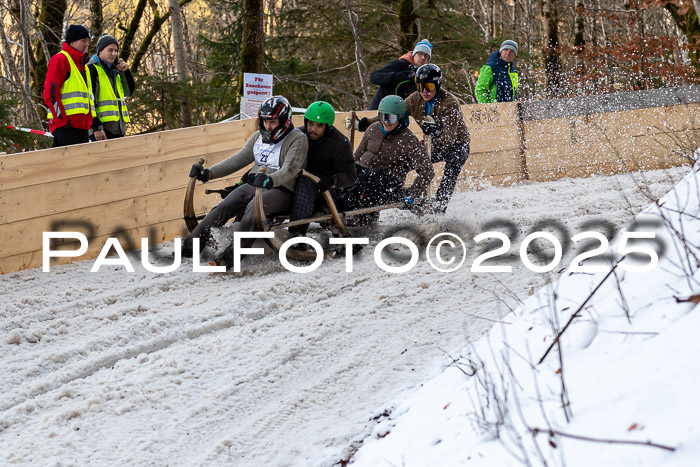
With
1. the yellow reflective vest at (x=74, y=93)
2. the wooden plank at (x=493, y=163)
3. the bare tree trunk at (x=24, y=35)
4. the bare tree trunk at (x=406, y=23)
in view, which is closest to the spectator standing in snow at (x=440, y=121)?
the wooden plank at (x=493, y=163)

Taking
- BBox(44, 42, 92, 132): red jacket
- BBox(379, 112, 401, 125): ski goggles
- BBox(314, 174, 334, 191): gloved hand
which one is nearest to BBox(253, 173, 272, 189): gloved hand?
BBox(314, 174, 334, 191): gloved hand

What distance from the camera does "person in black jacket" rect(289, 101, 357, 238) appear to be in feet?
22.3

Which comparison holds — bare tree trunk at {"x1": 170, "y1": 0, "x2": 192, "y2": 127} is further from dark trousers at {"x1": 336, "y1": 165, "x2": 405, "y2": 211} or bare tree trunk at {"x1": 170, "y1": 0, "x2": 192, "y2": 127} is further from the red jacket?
dark trousers at {"x1": 336, "y1": 165, "x2": 405, "y2": 211}

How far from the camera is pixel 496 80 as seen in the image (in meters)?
10.7

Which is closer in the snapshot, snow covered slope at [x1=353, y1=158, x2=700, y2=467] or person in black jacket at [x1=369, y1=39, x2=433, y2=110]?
snow covered slope at [x1=353, y1=158, x2=700, y2=467]

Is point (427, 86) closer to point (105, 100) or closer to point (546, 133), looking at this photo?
point (546, 133)

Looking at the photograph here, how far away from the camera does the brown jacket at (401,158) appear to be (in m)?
7.43

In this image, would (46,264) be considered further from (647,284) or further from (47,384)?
(647,284)

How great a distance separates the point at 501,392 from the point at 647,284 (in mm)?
741

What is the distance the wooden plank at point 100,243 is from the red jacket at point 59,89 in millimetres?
1099

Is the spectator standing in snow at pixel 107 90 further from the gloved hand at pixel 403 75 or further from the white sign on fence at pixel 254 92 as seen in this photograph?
the gloved hand at pixel 403 75

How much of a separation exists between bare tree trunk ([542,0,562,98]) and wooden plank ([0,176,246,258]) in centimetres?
928

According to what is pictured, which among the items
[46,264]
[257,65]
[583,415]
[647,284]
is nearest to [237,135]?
[46,264]

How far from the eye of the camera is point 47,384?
4145 millimetres
